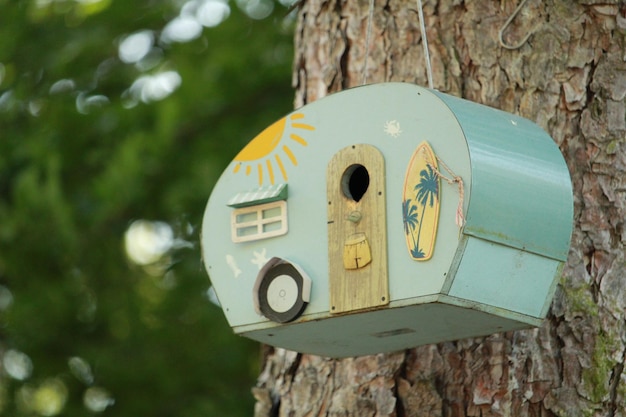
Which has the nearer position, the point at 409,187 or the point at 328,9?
the point at 409,187

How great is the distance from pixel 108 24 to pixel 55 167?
768mm

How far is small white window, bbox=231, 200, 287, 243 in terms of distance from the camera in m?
2.12

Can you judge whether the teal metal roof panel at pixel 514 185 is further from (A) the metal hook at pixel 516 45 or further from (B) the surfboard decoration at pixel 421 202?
(A) the metal hook at pixel 516 45

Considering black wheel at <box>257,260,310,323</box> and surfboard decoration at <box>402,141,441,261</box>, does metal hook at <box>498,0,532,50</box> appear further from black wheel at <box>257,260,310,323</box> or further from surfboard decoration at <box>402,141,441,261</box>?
black wheel at <box>257,260,310,323</box>

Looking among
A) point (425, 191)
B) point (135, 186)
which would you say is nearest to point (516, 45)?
point (425, 191)

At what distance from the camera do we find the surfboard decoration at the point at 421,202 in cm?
188

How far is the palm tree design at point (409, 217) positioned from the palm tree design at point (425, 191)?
0.05 feet

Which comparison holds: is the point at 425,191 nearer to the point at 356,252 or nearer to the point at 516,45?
the point at 356,252

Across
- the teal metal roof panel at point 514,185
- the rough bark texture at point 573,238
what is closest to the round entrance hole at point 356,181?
the teal metal roof panel at point 514,185

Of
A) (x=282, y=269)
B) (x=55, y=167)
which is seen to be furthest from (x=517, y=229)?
(x=55, y=167)

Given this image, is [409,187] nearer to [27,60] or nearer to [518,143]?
[518,143]

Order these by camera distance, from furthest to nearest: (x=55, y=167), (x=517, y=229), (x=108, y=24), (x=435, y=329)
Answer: (x=108, y=24) → (x=55, y=167) → (x=435, y=329) → (x=517, y=229)

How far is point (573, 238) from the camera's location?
233 centimetres

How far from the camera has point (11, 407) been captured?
15.7ft
